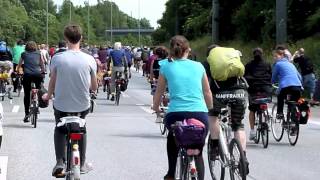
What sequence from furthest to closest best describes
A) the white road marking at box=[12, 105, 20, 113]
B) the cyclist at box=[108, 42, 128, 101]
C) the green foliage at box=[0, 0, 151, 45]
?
1. the green foliage at box=[0, 0, 151, 45]
2. the cyclist at box=[108, 42, 128, 101]
3. the white road marking at box=[12, 105, 20, 113]

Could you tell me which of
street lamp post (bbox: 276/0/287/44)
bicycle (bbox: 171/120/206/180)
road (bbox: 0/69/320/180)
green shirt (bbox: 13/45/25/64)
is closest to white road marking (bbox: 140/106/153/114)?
road (bbox: 0/69/320/180)

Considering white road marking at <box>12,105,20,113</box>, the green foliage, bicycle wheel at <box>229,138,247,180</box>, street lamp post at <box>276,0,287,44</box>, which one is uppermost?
the green foliage

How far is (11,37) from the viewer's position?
275 ft

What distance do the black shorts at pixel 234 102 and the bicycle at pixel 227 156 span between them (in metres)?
0.06

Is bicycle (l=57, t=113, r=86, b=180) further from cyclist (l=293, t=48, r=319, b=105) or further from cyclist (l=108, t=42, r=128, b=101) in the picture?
cyclist (l=293, t=48, r=319, b=105)

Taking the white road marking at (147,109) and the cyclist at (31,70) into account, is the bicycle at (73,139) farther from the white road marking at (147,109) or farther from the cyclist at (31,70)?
the white road marking at (147,109)

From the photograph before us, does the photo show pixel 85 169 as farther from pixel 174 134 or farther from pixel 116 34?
pixel 116 34

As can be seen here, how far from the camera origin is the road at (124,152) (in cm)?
1038

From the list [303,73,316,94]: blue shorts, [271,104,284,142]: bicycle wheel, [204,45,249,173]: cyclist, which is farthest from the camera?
[303,73,316,94]: blue shorts

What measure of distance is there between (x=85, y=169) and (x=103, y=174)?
1792mm

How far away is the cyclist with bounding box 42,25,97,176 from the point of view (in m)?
8.20

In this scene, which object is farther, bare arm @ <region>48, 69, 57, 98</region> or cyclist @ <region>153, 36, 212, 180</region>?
bare arm @ <region>48, 69, 57, 98</region>

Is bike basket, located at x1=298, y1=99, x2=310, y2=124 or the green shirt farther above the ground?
the green shirt

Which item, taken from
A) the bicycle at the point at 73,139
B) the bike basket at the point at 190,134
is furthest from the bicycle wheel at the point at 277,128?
the bike basket at the point at 190,134
